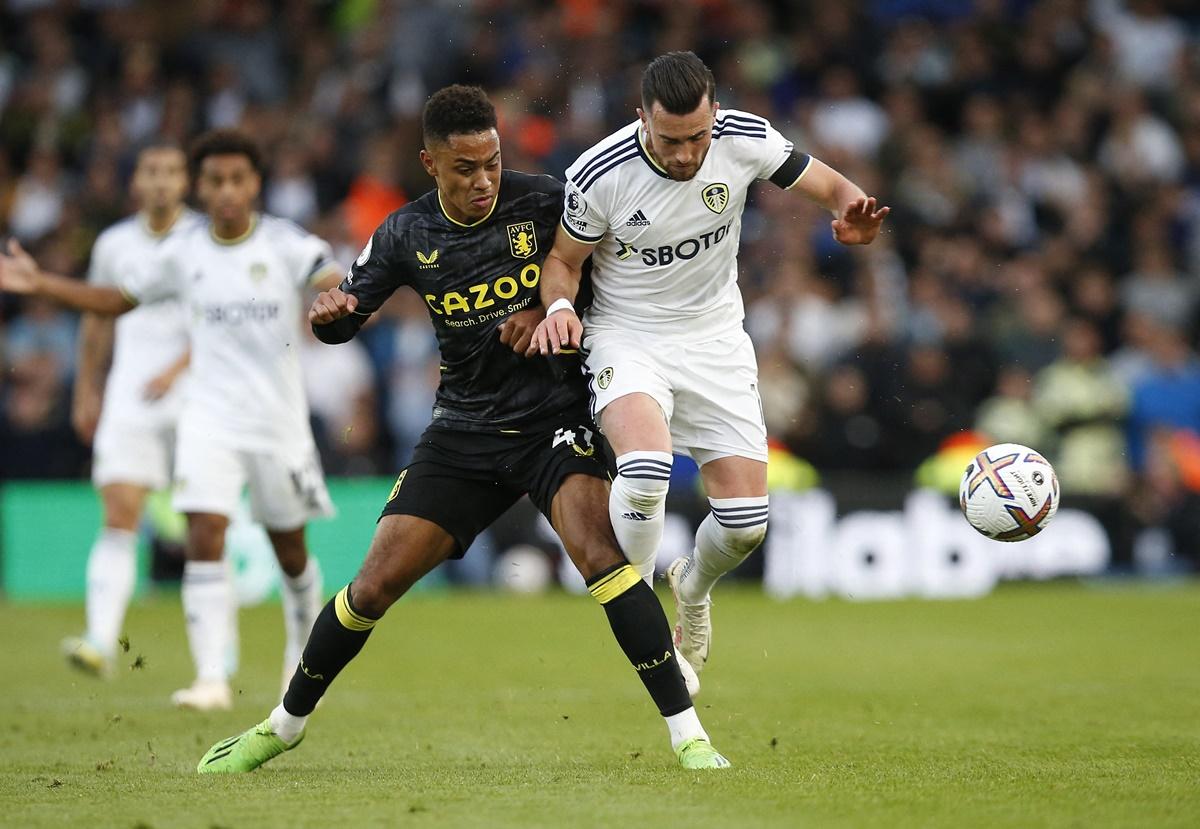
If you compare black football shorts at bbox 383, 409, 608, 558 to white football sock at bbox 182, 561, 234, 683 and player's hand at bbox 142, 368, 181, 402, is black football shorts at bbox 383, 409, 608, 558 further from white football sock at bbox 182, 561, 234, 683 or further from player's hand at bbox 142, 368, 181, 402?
player's hand at bbox 142, 368, 181, 402

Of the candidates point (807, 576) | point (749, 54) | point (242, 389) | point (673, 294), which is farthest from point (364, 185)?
point (673, 294)


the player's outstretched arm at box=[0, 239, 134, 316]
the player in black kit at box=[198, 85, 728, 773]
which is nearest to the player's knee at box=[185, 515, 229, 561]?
the player's outstretched arm at box=[0, 239, 134, 316]

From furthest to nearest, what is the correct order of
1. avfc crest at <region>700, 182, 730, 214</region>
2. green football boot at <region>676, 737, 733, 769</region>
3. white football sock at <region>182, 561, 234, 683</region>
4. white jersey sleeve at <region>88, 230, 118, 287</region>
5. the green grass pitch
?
white jersey sleeve at <region>88, 230, 118, 287</region> → white football sock at <region>182, 561, 234, 683</region> → avfc crest at <region>700, 182, 730, 214</region> → green football boot at <region>676, 737, 733, 769</region> → the green grass pitch

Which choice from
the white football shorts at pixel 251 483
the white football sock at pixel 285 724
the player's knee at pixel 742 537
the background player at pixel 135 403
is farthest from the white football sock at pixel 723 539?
the background player at pixel 135 403

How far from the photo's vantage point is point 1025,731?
302 inches

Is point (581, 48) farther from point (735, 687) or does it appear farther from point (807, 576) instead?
point (735, 687)

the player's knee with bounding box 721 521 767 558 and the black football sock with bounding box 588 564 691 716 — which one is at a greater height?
the player's knee with bounding box 721 521 767 558

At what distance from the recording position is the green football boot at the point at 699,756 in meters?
6.48

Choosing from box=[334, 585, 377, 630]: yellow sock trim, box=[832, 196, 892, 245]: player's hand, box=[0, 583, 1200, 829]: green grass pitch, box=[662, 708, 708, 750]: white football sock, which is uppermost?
box=[832, 196, 892, 245]: player's hand

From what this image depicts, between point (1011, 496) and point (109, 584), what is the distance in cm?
557

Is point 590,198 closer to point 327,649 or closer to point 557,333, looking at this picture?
point 557,333

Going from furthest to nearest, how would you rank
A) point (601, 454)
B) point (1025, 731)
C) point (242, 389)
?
point (242, 389) → point (1025, 731) → point (601, 454)

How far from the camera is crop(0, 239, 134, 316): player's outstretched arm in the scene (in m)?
8.34

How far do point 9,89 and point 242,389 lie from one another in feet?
39.6
